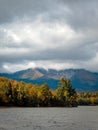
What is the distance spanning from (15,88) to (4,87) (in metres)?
6.97

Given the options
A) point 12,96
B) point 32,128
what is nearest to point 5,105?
point 12,96

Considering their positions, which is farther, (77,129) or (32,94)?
(32,94)

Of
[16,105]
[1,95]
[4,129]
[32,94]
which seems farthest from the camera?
[32,94]

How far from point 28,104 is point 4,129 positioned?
435 feet

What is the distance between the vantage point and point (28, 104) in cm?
19338

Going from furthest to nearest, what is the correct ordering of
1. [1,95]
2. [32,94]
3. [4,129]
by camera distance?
[32,94] < [1,95] < [4,129]

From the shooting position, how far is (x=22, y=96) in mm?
184000

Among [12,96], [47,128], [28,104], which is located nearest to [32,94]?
[28,104]

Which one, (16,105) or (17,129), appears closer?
(17,129)

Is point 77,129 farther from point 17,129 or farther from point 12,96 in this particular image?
point 12,96

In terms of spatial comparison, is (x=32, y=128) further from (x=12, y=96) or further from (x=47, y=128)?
(x=12, y=96)

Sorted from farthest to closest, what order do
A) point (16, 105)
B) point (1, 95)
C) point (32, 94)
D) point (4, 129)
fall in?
point (32, 94) → point (16, 105) → point (1, 95) → point (4, 129)

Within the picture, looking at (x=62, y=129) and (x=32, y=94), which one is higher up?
(x=32, y=94)

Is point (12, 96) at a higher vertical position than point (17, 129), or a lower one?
higher
